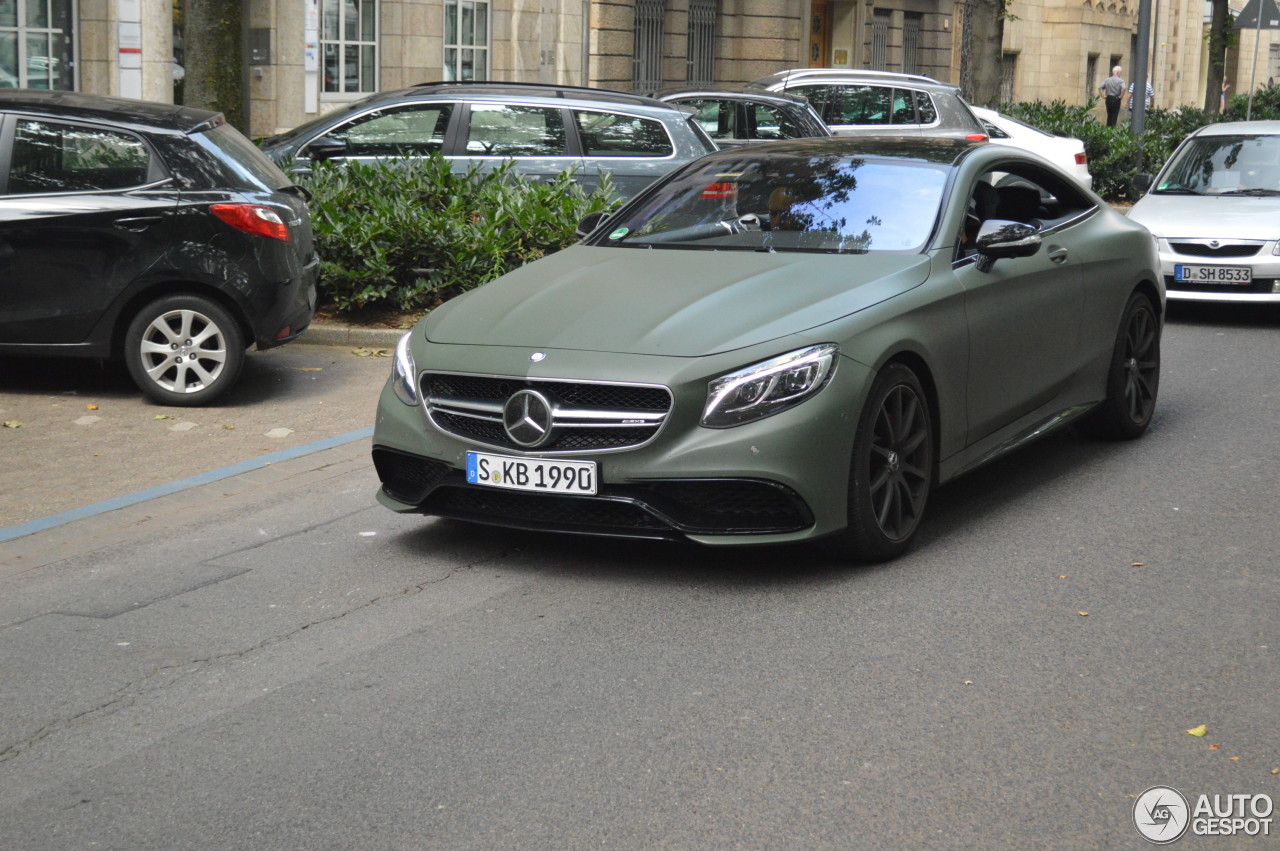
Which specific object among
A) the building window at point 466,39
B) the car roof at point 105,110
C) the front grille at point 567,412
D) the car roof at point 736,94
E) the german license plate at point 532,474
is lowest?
the german license plate at point 532,474

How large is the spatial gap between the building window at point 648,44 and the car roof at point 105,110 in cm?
1901

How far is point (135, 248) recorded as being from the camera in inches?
349

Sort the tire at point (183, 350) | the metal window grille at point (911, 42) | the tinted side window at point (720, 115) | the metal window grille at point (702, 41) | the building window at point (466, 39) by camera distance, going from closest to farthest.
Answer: the tire at point (183, 350) < the tinted side window at point (720, 115) < the building window at point (466, 39) < the metal window grille at point (702, 41) < the metal window grille at point (911, 42)

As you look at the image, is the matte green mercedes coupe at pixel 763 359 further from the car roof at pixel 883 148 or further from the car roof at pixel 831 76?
the car roof at pixel 831 76

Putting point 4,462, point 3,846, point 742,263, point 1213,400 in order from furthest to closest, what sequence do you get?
point 1213,400 < point 4,462 < point 742,263 < point 3,846

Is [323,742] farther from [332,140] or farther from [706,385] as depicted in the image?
[332,140]

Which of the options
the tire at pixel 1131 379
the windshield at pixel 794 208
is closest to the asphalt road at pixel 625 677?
the tire at pixel 1131 379

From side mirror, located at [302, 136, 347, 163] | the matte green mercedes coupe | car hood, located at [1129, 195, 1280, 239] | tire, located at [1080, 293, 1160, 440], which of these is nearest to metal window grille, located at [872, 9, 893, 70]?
car hood, located at [1129, 195, 1280, 239]

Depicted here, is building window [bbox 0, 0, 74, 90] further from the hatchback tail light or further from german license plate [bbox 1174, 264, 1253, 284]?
german license plate [bbox 1174, 264, 1253, 284]

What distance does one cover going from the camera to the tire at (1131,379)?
8.04 meters

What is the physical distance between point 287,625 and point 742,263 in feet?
7.44

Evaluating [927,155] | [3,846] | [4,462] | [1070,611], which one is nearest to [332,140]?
[4,462]

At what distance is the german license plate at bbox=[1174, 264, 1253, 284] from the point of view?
1257cm

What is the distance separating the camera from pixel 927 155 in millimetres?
7215
